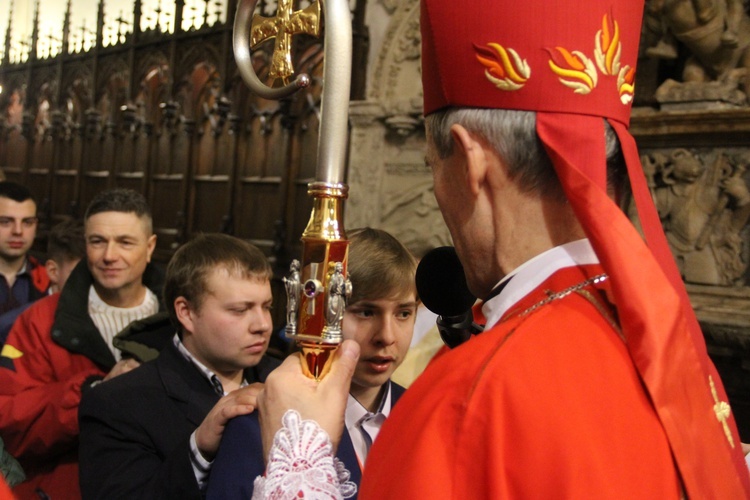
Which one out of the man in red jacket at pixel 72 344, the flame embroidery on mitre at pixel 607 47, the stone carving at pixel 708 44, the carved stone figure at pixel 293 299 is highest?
the stone carving at pixel 708 44

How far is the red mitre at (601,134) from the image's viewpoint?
99cm

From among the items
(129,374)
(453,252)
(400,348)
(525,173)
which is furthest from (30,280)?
(525,173)

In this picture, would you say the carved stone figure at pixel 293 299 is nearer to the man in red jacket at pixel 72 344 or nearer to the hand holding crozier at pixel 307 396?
the hand holding crozier at pixel 307 396

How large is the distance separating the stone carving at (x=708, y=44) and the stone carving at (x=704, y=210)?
33 cm

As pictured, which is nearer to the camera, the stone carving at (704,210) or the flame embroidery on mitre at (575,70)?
the flame embroidery on mitre at (575,70)

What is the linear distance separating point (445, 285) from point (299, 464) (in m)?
0.47

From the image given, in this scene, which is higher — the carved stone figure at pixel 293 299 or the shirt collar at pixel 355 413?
the carved stone figure at pixel 293 299

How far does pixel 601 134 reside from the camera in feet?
3.70

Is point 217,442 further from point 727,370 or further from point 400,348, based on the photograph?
point 727,370

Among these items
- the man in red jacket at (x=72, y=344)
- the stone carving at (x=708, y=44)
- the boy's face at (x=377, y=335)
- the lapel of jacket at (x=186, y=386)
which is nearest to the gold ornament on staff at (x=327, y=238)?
the boy's face at (x=377, y=335)

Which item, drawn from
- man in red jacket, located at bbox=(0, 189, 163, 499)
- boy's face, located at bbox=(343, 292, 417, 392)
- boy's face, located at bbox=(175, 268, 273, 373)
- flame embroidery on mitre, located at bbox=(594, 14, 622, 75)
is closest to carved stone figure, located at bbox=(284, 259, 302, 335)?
flame embroidery on mitre, located at bbox=(594, 14, 622, 75)

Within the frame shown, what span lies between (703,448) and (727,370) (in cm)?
313

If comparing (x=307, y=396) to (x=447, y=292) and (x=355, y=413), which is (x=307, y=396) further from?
(x=355, y=413)

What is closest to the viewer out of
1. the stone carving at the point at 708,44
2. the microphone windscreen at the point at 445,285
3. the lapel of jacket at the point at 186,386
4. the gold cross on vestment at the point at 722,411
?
the gold cross on vestment at the point at 722,411
